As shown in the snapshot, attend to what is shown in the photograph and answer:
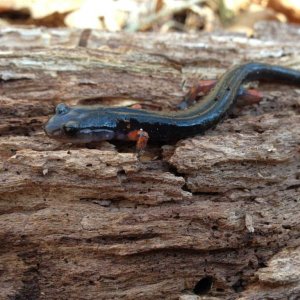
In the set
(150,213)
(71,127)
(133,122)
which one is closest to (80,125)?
(71,127)

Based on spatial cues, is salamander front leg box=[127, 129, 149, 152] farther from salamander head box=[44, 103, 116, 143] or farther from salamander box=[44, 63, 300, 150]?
salamander head box=[44, 103, 116, 143]

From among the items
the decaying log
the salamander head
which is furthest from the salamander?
the decaying log

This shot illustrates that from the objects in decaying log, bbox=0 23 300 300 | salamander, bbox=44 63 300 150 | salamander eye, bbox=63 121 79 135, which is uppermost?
salamander, bbox=44 63 300 150

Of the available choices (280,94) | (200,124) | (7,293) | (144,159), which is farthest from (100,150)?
(280,94)

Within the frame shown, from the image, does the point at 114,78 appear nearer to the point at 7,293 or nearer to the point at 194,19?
the point at 7,293

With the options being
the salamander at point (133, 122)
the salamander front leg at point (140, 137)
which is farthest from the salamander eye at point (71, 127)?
Result: the salamander front leg at point (140, 137)

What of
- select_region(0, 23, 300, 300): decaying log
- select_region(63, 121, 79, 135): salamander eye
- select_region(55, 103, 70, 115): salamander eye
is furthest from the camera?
select_region(55, 103, 70, 115): salamander eye

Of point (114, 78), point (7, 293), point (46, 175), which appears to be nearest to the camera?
point (7, 293)

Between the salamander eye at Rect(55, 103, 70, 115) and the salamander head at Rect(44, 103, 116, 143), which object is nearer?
the salamander head at Rect(44, 103, 116, 143)
